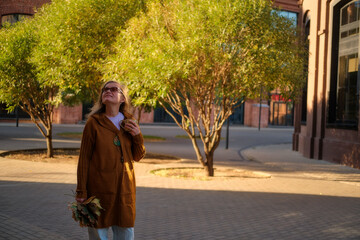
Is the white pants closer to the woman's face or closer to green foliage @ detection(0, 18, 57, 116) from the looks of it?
the woman's face

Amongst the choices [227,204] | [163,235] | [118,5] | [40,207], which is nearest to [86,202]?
[163,235]

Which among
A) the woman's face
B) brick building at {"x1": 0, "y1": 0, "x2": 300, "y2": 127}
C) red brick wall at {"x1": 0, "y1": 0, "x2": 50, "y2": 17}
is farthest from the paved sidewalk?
red brick wall at {"x1": 0, "y1": 0, "x2": 50, "y2": 17}

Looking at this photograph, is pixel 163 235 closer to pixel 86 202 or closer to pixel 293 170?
pixel 86 202

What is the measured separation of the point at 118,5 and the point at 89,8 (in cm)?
103

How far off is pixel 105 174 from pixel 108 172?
0.09 feet

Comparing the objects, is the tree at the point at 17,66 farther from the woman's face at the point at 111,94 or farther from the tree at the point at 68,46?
the woman's face at the point at 111,94

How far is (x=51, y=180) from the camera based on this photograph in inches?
394

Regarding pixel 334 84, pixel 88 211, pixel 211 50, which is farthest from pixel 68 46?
pixel 334 84

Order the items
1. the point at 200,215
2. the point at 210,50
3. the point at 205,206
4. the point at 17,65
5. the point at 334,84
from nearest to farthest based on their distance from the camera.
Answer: the point at 200,215
the point at 205,206
the point at 210,50
the point at 17,65
the point at 334,84

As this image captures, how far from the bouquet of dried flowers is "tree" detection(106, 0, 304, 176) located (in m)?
6.38

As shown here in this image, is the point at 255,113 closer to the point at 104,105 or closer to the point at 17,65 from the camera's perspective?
the point at 17,65

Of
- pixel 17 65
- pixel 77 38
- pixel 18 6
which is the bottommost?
pixel 17 65

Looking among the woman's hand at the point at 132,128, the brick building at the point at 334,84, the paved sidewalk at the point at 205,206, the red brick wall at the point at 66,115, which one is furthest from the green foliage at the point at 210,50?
the red brick wall at the point at 66,115

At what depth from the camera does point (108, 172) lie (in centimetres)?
346
